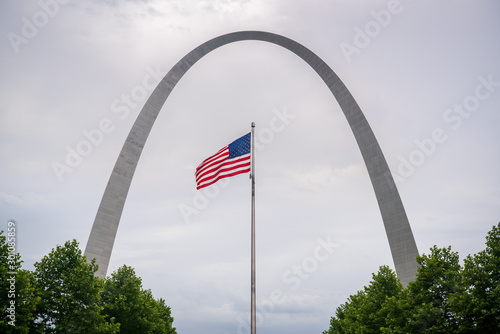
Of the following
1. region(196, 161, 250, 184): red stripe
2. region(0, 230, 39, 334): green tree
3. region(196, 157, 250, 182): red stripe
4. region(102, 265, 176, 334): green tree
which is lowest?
region(0, 230, 39, 334): green tree

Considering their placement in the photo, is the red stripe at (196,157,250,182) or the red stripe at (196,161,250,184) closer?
the red stripe at (196,161,250,184)

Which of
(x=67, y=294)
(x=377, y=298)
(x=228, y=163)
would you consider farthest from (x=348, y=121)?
(x=67, y=294)

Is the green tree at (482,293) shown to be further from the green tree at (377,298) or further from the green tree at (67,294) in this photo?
the green tree at (67,294)

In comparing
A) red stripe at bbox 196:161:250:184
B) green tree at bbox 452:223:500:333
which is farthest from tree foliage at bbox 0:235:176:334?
green tree at bbox 452:223:500:333

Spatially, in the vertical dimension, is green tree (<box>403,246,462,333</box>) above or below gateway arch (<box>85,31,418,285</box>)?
below

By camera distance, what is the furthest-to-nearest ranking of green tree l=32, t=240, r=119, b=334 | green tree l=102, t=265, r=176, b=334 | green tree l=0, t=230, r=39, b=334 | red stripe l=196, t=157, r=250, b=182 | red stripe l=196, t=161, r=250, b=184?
green tree l=102, t=265, r=176, b=334 < green tree l=32, t=240, r=119, b=334 < red stripe l=196, t=157, r=250, b=182 < red stripe l=196, t=161, r=250, b=184 < green tree l=0, t=230, r=39, b=334

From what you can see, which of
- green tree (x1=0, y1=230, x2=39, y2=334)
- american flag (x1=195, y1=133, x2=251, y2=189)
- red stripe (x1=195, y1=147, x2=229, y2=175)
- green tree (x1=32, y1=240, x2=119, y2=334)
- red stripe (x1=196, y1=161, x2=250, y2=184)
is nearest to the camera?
green tree (x1=0, y1=230, x2=39, y2=334)

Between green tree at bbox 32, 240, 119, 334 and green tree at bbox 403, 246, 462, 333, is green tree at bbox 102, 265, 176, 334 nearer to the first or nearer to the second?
green tree at bbox 32, 240, 119, 334
